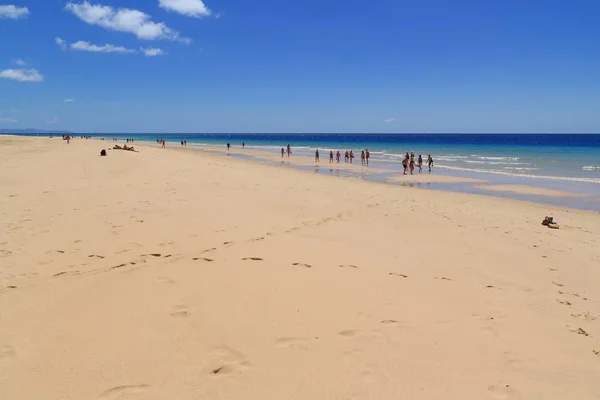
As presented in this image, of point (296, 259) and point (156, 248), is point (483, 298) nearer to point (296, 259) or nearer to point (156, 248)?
point (296, 259)

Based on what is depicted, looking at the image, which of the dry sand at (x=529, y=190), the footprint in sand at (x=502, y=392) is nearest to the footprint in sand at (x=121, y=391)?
the footprint in sand at (x=502, y=392)

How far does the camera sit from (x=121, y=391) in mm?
3105

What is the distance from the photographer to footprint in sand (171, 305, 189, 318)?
4.44 m

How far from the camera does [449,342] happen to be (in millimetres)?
4223

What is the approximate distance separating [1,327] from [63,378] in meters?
1.43

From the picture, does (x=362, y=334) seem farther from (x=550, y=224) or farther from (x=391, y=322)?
(x=550, y=224)

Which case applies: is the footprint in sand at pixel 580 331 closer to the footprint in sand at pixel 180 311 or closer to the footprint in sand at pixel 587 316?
the footprint in sand at pixel 587 316

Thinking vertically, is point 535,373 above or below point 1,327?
below

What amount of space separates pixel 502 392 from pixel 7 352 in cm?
453

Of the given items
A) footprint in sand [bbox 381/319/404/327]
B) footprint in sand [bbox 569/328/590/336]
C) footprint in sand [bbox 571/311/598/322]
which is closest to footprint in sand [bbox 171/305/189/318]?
footprint in sand [bbox 381/319/404/327]

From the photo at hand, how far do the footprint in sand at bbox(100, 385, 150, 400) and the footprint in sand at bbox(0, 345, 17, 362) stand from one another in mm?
1165

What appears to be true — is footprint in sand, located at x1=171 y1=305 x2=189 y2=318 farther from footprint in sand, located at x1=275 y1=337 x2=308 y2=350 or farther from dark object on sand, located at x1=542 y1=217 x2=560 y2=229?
dark object on sand, located at x1=542 y1=217 x2=560 y2=229

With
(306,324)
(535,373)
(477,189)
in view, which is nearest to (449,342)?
(535,373)

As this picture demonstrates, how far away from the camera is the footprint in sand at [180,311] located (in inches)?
175
